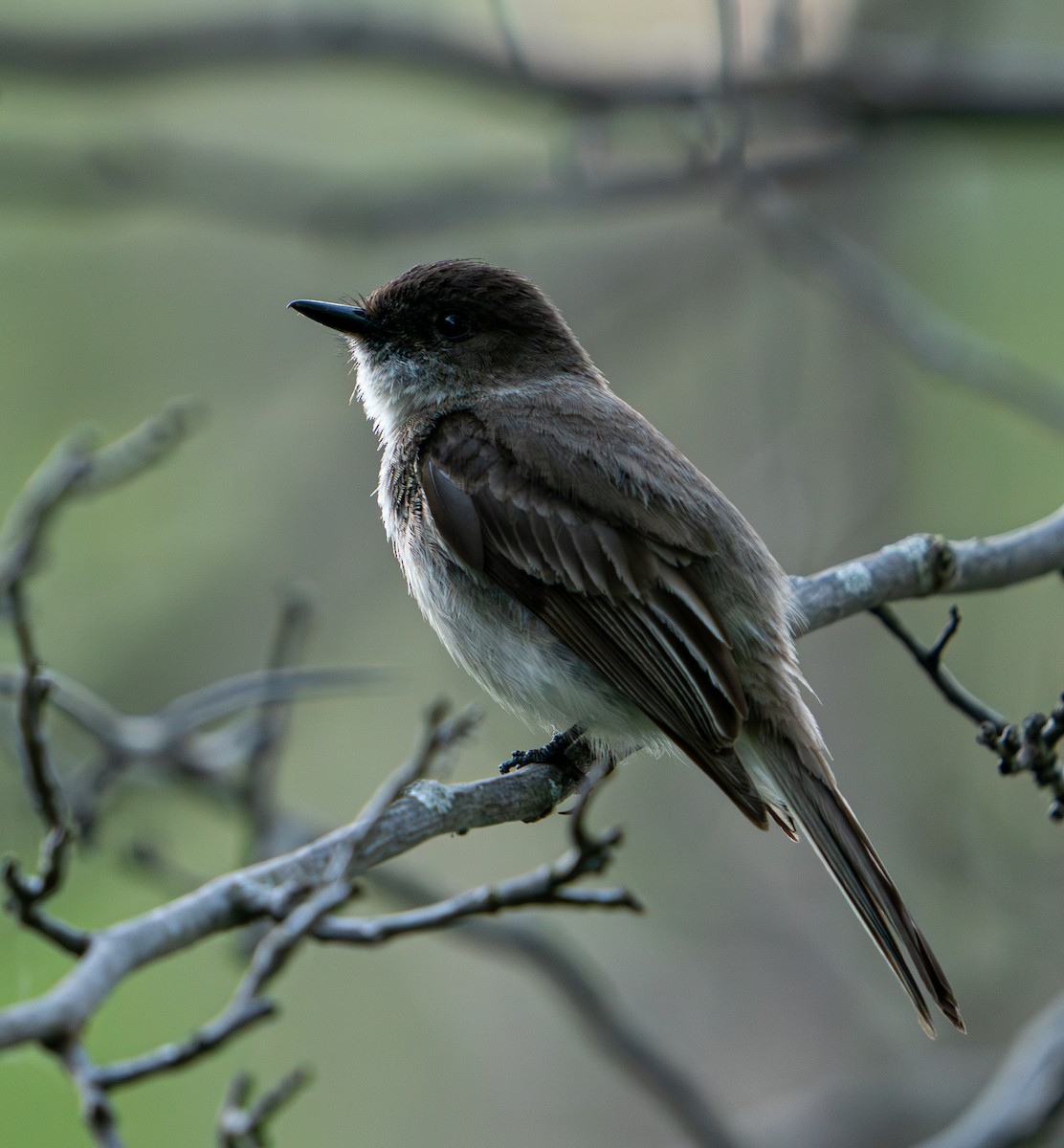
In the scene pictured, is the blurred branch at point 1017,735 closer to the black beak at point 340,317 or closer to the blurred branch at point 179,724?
the blurred branch at point 179,724

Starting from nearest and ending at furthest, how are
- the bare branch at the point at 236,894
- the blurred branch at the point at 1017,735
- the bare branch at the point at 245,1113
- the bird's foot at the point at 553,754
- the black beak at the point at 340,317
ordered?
1. the bare branch at the point at 236,894
2. the bare branch at the point at 245,1113
3. the blurred branch at the point at 1017,735
4. the bird's foot at the point at 553,754
5. the black beak at the point at 340,317

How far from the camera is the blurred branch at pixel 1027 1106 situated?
3.67m

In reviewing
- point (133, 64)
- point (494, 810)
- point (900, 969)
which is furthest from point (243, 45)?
point (900, 969)

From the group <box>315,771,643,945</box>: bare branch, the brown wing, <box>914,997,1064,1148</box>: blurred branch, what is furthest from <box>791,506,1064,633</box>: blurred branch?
<box>914,997,1064,1148</box>: blurred branch

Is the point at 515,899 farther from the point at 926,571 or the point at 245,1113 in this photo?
the point at 926,571

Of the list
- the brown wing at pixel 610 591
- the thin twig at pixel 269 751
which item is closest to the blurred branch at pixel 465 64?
the brown wing at pixel 610 591

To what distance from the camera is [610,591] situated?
3.47 meters

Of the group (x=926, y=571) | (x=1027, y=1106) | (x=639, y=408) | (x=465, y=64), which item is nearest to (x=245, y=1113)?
(x=926, y=571)

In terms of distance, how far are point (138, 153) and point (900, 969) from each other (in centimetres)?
487

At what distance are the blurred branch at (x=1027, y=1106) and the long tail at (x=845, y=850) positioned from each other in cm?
94

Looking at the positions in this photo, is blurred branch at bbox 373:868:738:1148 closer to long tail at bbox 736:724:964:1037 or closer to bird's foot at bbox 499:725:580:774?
bird's foot at bbox 499:725:580:774

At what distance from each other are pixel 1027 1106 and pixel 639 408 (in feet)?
18.3

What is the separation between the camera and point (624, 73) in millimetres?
6195

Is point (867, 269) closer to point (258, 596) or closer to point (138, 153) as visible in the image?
point (138, 153)
